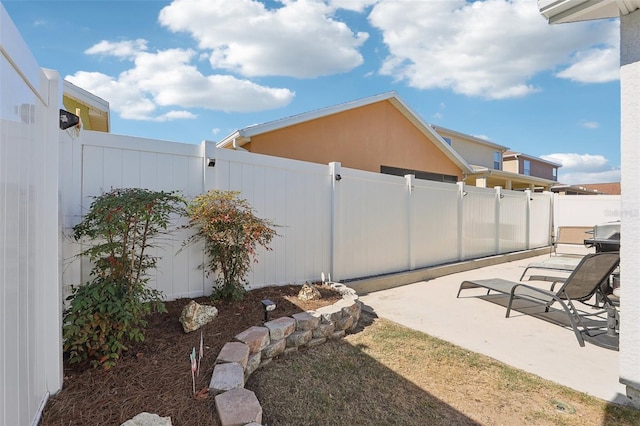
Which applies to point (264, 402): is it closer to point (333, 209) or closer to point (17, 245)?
point (17, 245)

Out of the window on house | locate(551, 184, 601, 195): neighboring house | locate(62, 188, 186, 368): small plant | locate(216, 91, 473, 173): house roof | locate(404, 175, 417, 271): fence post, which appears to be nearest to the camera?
locate(62, 188, 186, 368): small plant

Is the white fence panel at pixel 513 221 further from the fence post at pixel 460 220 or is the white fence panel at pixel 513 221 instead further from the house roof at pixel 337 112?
the house roof at pixel 337 112

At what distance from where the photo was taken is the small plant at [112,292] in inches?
102

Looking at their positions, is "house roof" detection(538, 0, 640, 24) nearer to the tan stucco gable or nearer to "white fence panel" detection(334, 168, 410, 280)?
"white fence panel" detection(334, 168, 410, 280)

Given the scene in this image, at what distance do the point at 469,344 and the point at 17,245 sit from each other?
4.48 meters

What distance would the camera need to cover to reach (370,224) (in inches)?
273

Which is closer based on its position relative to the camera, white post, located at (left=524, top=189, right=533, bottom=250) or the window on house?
white post, located at (left=524, top=189, right=533, bottom=250)

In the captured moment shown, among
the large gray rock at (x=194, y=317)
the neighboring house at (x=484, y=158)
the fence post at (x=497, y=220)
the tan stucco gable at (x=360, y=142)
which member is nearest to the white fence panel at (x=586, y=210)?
the neighboring house at (x=484, y=158)

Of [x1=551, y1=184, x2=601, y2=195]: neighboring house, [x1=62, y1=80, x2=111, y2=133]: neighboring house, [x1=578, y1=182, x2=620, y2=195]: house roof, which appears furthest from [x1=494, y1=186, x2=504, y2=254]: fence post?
[x1=578, y1=182, x2=620, y2=195]: house roof

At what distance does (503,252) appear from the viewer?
10.9 meters

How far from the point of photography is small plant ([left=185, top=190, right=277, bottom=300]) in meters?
4.08

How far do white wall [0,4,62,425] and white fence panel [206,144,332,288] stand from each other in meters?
2.47

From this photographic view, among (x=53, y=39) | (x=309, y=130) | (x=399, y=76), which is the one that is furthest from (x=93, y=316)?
(x=399, y=76)

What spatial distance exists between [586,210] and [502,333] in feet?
46.4
